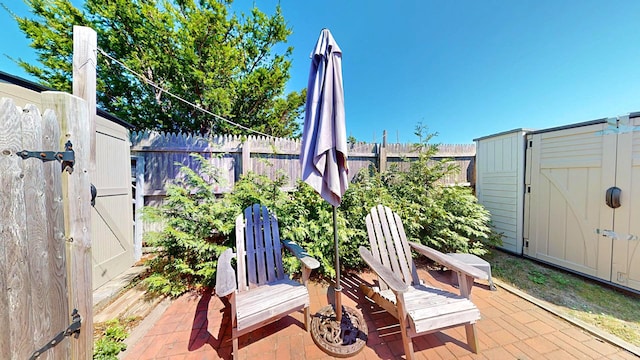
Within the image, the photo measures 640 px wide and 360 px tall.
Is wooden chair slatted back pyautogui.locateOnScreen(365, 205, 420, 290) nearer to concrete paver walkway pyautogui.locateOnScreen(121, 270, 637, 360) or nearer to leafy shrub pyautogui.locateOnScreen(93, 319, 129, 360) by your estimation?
concrete paver walkway pyautogui.locateOnScreen(121, 270, 637, 360)

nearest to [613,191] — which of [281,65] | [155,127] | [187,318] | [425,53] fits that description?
[425,53]

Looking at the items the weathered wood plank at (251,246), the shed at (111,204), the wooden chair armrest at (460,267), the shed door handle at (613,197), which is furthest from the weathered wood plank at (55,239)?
the shed door handle at (613,197)

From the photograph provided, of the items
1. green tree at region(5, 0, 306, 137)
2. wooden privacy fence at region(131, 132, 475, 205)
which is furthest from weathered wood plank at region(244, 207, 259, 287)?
green tree at region(5, 0, 306, 137)

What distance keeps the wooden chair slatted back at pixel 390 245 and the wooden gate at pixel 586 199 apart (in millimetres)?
2782

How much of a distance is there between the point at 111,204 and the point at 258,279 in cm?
271

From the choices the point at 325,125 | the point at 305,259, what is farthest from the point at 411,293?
the point at 325,125

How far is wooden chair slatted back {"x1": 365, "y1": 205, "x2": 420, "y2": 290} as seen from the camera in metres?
2.22

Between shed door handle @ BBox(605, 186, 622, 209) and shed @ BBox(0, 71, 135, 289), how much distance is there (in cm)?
666

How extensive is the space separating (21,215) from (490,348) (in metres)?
3.15

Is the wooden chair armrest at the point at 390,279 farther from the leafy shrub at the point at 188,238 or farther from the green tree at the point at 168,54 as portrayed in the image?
the green tree at the point at 168,54

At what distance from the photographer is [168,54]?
4684 millimetres

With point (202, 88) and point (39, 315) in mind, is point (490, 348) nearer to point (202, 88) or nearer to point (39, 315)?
point (39, 315)

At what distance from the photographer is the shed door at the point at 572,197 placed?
107 inches

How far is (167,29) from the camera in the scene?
457 cm
